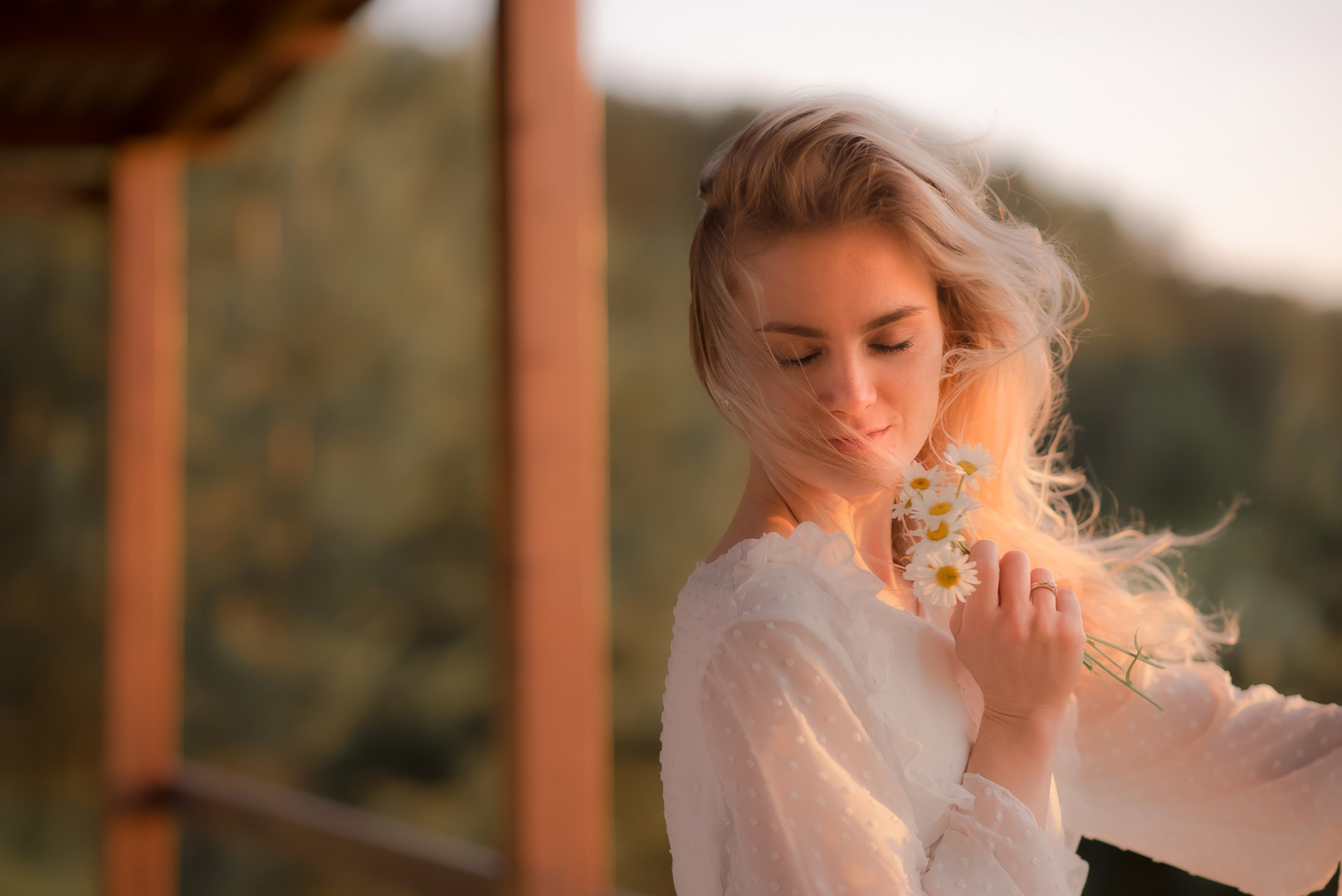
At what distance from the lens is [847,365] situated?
598 mm

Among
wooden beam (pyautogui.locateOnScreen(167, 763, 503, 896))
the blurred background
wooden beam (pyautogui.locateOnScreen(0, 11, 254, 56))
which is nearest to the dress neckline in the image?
wooden beam (pyautogui.locateOnScreen(167, 763, 503, 896))

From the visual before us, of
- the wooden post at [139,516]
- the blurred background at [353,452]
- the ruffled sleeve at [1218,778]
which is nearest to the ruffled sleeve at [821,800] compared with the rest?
the ruffled sleeve at [1218,778]

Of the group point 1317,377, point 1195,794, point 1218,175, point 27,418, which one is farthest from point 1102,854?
point 27,418

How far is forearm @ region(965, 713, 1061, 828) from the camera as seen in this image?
23.6 inches

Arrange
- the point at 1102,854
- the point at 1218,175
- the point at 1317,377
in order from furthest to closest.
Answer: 1. the point at 1102,854
2. the point at 1317,377
3. the point at 1218,175

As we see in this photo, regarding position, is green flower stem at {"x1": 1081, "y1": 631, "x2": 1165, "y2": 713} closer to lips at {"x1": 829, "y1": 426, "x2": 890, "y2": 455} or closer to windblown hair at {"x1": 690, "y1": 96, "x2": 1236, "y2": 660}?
windblown hair at {"x1": 690, "y1": 96, "x2": 1236, "y2": 660}

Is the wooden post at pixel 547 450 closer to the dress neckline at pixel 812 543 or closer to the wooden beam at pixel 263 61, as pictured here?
the wooden beam at pixel 263 61

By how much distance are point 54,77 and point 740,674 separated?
3696 millimetres

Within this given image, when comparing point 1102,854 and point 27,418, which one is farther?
point 27,418

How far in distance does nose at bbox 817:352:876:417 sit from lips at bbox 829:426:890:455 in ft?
0.05

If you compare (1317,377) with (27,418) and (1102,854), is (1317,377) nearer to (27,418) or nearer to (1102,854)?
(1102,854)

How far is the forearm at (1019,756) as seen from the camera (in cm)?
60

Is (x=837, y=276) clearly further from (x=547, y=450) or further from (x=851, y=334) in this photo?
(x=547, y=450)

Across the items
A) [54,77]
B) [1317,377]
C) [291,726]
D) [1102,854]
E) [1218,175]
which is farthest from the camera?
[291,726]
